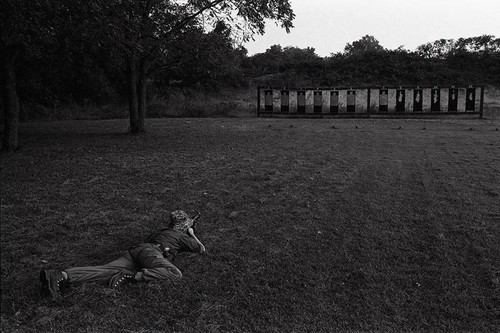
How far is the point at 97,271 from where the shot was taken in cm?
463

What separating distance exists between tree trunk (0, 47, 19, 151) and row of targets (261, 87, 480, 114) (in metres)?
15.7

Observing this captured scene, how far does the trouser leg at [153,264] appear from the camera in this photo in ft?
Answer: 15.5

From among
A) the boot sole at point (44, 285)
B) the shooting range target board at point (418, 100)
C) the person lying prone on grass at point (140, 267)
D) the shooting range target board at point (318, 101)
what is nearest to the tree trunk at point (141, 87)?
the person lying prone on grass at point (140, 267)

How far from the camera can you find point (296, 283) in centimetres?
488

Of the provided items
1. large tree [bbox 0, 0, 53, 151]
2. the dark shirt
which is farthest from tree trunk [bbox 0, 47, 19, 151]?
the dark shirt

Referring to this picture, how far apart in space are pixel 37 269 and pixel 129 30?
7.56 meters

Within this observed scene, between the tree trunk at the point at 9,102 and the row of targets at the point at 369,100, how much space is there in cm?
1566

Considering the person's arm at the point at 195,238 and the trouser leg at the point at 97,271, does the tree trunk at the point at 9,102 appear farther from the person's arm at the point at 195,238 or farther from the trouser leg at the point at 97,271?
the trouser leg at the point at 97,271

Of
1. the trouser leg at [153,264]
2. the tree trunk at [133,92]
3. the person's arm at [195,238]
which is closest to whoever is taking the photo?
the trouser leg at [153,264]

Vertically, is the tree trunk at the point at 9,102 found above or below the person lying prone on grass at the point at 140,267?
above

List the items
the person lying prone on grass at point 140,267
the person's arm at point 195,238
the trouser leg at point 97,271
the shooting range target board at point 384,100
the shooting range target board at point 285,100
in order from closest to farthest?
the person lying prone on grass at point 140,267, the trouser leg at point 97,271, the person's arm at point 195,238, the shooting range target board at point 384,100, the shooting range target board at point 285,100

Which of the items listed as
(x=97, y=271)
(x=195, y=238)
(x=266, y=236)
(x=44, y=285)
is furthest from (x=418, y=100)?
(x=44, y=285)

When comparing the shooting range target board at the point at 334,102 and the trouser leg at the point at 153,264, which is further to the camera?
the shooting range target board at the point at 334,102

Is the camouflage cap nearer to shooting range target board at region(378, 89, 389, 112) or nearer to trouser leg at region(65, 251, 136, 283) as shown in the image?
trouser leg at region(65, 251, 136, 283)
